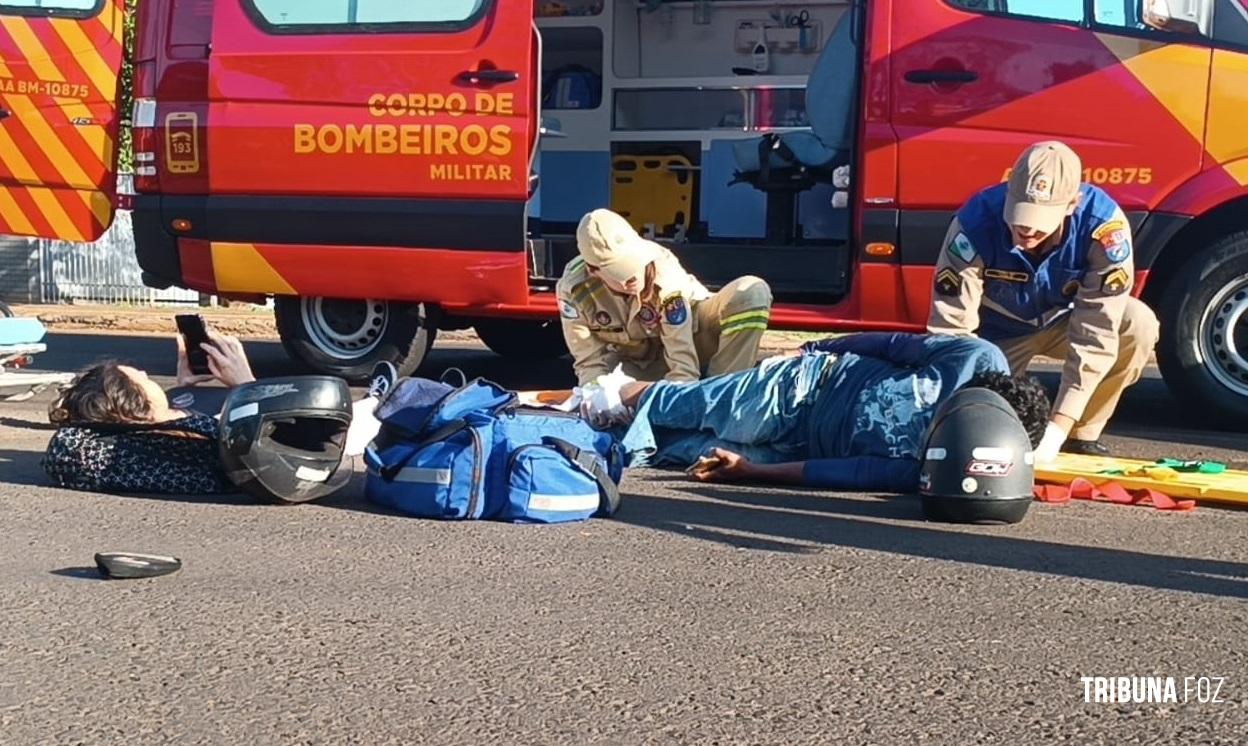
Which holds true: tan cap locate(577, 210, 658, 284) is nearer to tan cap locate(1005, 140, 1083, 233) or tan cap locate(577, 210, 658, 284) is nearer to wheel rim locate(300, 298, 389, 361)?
tan cap locate(1005, 140, 1083, 233)

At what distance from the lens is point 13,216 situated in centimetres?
817

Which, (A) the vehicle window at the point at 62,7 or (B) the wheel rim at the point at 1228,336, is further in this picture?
(A) the vehicle window at the point at 62,7

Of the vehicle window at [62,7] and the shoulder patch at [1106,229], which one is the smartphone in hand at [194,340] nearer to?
the vehicle window at [62,7]

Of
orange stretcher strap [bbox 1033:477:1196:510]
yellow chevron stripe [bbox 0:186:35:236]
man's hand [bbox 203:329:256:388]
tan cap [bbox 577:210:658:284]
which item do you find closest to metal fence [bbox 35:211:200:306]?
yellow chevron stripe [bbox 0:186:35:236]

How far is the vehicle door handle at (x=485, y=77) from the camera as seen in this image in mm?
7227

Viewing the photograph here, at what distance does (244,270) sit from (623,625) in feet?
15.7

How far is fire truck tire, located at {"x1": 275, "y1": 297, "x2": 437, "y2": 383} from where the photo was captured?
25.6 feet

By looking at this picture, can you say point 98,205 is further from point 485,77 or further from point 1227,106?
point 1227,106

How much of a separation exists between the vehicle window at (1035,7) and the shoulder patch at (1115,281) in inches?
56.8

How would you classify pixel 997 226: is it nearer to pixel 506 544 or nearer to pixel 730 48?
pixel 506 544

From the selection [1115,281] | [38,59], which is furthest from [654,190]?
[1115,281]

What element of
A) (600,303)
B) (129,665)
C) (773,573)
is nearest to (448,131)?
(600,303)

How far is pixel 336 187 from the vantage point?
24.4 feet

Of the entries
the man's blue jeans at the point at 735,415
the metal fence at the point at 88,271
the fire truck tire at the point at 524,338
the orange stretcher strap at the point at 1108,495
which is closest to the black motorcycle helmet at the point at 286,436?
the man's blue jeans at the point at 735,415
